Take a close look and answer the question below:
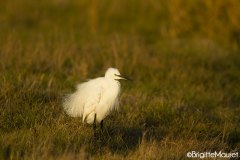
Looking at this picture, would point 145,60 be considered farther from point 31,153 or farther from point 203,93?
point 31,153

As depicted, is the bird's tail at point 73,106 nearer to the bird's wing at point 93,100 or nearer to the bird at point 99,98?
the bird at point 99,98

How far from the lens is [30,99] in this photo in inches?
265

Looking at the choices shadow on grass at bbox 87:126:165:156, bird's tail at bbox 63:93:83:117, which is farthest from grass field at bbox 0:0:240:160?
bird's tail at bbox 63:93:83:117

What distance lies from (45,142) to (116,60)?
174 inches

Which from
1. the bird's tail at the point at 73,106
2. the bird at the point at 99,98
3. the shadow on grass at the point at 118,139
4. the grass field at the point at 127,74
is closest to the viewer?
the shadow on grass at the point at 118,139

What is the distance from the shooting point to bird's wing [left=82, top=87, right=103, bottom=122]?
586 centimetres

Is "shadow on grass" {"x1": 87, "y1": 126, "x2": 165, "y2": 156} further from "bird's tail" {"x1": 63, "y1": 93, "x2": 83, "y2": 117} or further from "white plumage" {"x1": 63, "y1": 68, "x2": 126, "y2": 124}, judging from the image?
"bird's tail" {"x1": 63, "y1": 93, "x2": 83, "y2": 117}

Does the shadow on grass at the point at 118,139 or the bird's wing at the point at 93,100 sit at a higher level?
the bird's wing at the point at 93,100

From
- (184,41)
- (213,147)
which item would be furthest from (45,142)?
(184,41)

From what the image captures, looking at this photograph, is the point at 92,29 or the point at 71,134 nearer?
the point at 71,134

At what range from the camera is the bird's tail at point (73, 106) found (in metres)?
6.11

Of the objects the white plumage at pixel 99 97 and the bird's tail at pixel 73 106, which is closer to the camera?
the white plumage at pixel 99 97

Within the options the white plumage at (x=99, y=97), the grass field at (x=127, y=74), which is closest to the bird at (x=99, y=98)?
the white plumage at (x=99, y=97)

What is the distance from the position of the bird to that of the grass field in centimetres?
Answer: 16
